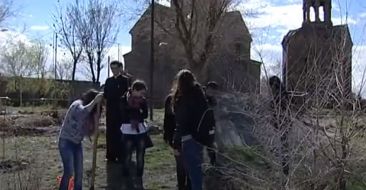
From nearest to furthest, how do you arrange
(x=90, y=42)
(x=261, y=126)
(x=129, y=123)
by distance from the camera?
(x=261, y=126)
(x=129, y=123)
(x=90, y=42)

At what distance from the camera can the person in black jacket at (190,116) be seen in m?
8.14

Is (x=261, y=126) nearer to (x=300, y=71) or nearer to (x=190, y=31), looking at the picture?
→ (x=300, y=71)

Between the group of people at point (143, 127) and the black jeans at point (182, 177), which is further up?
the group of people at point (143, 127)

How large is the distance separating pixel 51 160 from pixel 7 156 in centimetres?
88

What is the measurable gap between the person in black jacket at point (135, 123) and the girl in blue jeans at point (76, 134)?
4.54 ft

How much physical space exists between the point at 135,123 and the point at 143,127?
0.25 metres

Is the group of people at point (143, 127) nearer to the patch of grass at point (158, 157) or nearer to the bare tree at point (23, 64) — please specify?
the patch of grass at point (158, 157)

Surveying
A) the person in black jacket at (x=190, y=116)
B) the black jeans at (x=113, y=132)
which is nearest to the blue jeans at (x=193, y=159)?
the person in black jacket at (x=190, y=116)

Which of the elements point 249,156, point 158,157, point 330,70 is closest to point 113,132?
point 158,157

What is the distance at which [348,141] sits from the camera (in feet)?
24.5

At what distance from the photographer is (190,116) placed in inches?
322

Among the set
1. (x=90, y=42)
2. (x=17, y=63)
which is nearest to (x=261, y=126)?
(x=90, y=42)

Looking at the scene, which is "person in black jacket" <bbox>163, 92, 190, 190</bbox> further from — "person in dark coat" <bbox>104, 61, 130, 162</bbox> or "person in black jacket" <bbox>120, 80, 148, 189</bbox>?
"person in dark coat" <bbox>104, 61, 130, 162</bbox>

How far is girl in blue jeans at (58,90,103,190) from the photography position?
28.8ft
